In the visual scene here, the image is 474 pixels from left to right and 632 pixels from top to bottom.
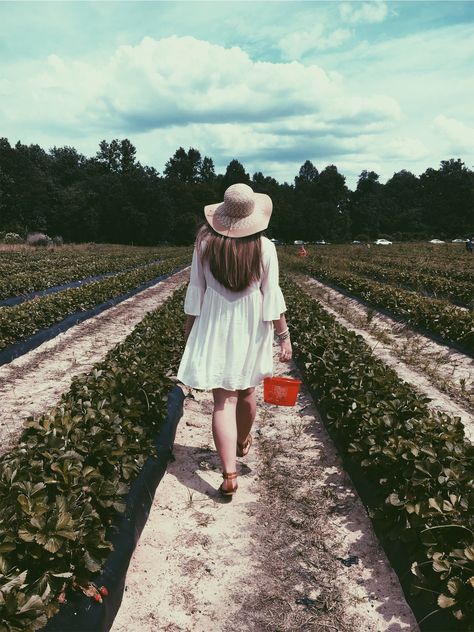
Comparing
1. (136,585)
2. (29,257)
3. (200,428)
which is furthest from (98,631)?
(29,257)

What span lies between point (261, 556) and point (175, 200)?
73215 mm

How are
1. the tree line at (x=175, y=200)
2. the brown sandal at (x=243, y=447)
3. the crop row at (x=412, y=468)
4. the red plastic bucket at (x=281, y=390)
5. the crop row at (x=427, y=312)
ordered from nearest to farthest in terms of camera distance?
the crop row at (x=412, y=468)
the red plastic bucket at (x=281, y=390)
the brown sandal at (x=243, y=447)
the crop row at (x=427, y=312)
the tree line at (x=175, y=200)

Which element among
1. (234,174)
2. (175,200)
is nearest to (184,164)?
(234,174)

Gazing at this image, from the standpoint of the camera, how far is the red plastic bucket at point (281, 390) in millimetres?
4207

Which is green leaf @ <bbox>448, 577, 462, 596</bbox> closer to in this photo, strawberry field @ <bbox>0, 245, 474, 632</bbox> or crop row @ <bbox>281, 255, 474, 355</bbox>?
strawberry field @ <bbox>0, 245, 474, 632</bbox>

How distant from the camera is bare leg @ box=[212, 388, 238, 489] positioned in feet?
12.3

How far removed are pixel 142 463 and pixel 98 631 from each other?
1.37m

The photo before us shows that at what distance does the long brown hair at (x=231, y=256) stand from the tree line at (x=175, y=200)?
1444 inches

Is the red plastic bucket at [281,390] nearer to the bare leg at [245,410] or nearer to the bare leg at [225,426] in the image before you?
the bare leg at [245,410]

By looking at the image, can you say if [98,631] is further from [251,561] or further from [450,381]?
[450,381]

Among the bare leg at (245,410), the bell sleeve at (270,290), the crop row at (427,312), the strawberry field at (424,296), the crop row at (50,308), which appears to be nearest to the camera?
the bell sleeve at (270,290)

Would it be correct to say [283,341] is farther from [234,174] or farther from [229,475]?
[234,174]

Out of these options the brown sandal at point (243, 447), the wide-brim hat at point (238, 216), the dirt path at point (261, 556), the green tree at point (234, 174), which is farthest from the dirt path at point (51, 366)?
the green tree at point (234, 174)

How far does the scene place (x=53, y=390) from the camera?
693 centimetres
